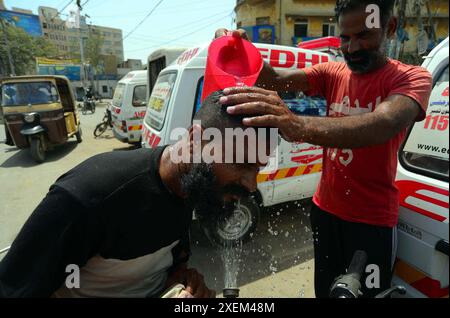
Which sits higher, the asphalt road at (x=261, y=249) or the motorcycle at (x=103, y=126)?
the motorcycle at (x=103, y=126)

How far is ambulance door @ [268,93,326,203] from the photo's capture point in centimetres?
365

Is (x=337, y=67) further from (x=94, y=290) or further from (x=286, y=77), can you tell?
(x=94, y=290)

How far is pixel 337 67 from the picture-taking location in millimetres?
1929

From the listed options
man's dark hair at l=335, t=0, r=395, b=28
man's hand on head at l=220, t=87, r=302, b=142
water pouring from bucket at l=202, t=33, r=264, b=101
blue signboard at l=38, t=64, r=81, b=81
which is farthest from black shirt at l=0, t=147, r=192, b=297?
blue signboard at l=38, t=64, r=81, b=81

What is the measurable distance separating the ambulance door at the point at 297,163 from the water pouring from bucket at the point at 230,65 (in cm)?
216

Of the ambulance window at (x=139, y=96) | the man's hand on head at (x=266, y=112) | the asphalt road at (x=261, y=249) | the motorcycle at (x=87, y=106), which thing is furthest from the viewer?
the motorcycle at (x=87, y=106)

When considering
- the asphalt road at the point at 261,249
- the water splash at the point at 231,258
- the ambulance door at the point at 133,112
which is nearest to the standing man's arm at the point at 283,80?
the asphalt road at the point at 261,249

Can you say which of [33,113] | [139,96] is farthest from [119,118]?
[33,113]

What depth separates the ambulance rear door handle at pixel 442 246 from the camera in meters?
1.24

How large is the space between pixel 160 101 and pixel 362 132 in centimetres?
310

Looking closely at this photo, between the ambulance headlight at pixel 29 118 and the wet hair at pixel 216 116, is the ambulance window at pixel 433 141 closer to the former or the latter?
the wet hair at pixel 216 116

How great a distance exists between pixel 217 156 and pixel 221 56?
→ 1.61ft

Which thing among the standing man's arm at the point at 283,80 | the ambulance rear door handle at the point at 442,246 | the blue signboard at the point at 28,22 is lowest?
the ambulance rear door handle at the point at 442,246

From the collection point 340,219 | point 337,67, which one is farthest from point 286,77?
point 340,219
